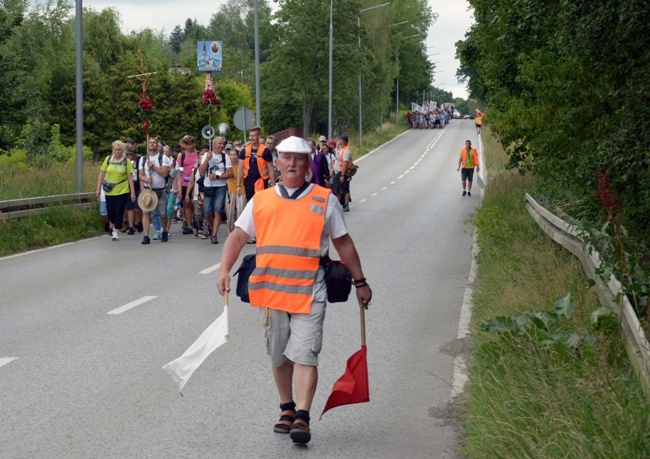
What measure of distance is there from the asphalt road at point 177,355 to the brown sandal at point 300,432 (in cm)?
5

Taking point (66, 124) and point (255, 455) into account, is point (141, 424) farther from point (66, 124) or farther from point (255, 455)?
point (66, 124)

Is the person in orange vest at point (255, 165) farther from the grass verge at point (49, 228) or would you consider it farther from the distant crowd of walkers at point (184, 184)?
the grass verge at point (49, 228)

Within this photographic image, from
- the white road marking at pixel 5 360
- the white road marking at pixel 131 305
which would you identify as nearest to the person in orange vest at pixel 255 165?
the white road marking at pixel 131 305

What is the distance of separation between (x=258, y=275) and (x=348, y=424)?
3.56 feet

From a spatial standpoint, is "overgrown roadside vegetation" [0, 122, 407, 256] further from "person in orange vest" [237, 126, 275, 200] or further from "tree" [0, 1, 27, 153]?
"tree" [0, 1, 27, 153]

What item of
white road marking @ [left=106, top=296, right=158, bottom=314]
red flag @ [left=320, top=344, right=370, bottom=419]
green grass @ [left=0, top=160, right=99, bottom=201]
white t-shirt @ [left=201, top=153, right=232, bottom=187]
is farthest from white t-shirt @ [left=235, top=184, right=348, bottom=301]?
green grass @ [left=0, top=160, right=99, bottom=201]

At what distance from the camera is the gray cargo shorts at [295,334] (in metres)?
6.05

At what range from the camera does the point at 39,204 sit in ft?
63.9

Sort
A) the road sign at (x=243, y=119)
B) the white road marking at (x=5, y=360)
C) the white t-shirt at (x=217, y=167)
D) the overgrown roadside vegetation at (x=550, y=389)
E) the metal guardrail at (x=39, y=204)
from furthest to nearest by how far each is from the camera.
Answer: the road sign at (x=243, y=119) < the metal guardrail at (x=39, y=204) < the white t-shirt at (x=217, y=167) < the white road marking at (x=5, y=360) < the overgrown roadside vegetation at (x=550, y=389)

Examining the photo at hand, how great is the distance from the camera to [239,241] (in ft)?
20.6

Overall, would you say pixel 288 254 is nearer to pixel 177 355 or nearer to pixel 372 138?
pixel 177 355

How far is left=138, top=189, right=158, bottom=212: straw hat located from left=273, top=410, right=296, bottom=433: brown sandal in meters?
12.4

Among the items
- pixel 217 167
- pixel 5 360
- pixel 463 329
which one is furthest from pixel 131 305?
pixel 217 167

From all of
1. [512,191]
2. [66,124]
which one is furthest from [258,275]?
[66,124]
